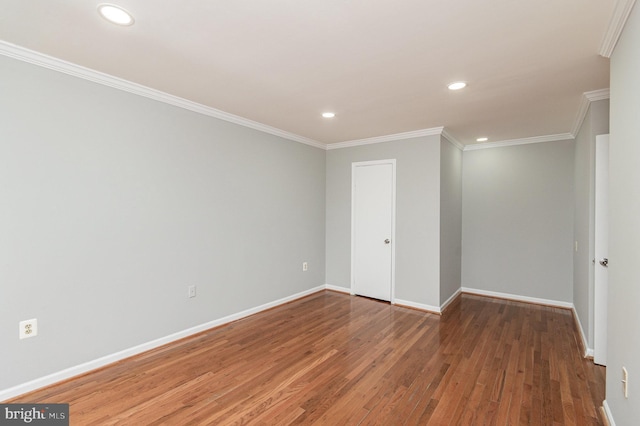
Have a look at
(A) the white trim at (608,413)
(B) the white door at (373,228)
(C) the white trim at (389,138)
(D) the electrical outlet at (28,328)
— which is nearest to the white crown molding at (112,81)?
(C) the white trim at (389,138)

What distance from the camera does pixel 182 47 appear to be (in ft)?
7.11

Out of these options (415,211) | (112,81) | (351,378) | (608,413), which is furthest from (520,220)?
(112,81)

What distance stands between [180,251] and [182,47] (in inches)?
76.6

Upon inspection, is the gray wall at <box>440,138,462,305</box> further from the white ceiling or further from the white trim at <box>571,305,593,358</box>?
the white trim at <box>571,305,593,358</box>

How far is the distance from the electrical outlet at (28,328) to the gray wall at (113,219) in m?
0.03

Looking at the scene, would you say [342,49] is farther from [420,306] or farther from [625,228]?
[420,306]

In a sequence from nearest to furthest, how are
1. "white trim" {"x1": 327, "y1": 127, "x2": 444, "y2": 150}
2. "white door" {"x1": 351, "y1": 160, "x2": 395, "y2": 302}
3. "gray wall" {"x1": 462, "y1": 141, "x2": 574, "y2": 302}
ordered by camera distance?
"white trim" {"x1": 327, "y1": 127, "x2": 444, "y2": 150} → "gray wall" {"x1": 462, "y1": 141, "x2": 574, "y2": 302} → "white door" {"x1": 351, "y1": 160, "x2": 395, "y2": 302}

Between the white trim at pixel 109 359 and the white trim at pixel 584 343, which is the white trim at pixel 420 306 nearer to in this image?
the white trim at pixel 584 343

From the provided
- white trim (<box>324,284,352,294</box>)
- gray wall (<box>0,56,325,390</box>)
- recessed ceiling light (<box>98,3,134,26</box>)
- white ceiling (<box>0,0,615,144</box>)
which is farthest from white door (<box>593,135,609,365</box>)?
recessed ceiling light (<box>98,3,134,26</box>)

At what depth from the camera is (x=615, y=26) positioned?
181 cm

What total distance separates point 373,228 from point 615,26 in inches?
135

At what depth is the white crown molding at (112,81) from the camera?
2209 millimetres

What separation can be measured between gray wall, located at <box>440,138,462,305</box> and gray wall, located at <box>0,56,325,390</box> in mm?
2464

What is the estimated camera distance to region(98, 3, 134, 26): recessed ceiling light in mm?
1738
